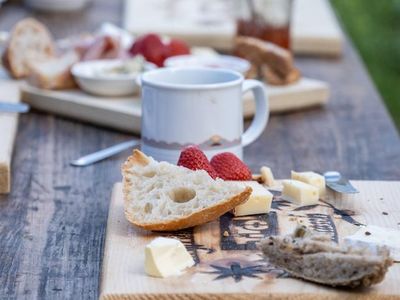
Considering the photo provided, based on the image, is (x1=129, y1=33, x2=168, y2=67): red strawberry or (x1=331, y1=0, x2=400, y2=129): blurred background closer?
(x1=129, y1=33, x2=168, y2=67): red strawberry

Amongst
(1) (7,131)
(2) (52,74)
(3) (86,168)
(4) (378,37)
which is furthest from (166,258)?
(4) (378,37)

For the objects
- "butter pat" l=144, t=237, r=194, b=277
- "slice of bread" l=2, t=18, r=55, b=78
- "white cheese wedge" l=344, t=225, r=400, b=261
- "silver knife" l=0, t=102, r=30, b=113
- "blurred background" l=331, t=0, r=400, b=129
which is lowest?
"blurred background" l=331, t=0, r=400, b=129

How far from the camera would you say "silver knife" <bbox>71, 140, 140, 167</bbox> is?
171cm

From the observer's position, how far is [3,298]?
1134 millimetres

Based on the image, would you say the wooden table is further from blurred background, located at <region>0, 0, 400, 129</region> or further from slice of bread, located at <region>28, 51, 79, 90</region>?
blurred background, located at <region>0, 0, 400, 129</region>

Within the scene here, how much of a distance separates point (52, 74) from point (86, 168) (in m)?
0.44

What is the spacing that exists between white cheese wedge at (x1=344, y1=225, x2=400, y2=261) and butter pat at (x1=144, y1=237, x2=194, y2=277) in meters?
0.22

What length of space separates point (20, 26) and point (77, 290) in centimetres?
118

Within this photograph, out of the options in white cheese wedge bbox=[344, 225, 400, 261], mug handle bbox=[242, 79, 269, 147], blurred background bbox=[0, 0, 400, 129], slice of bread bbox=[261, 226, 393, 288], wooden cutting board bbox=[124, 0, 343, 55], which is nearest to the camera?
slice of bread bbox=[261, 226, 393, 288]

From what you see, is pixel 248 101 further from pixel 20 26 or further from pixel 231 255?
pixel 231 255

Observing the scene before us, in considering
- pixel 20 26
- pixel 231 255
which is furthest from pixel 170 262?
pixel 20 26

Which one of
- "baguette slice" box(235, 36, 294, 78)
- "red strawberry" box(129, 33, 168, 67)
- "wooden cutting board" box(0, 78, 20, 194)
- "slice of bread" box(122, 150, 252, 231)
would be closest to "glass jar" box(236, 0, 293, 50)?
"baguette slice" box(235, 36, 294, 78)

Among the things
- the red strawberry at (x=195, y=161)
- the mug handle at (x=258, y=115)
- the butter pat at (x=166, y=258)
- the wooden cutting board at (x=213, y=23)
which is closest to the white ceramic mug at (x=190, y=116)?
the mug handle at (x=258, y=115)

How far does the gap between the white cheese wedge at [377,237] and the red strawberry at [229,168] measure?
0.71 ft
